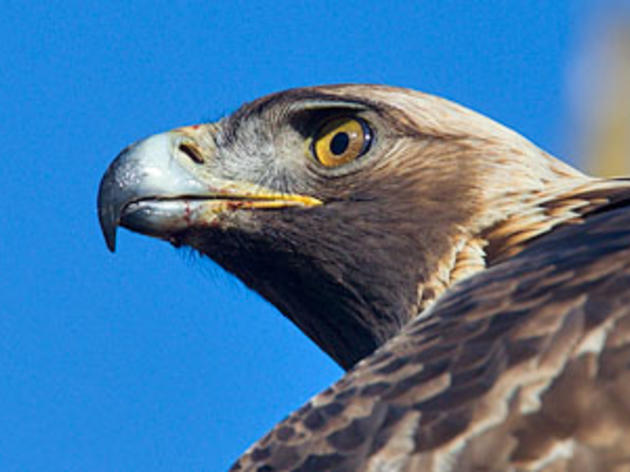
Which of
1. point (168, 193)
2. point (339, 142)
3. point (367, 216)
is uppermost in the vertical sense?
point (168, 193)

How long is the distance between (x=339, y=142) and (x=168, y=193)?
24.2 inches

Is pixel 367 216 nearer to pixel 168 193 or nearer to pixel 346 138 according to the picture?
pixel 346 138

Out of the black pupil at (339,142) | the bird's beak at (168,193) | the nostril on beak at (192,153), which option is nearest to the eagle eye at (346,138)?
the black pupil at (339,142)

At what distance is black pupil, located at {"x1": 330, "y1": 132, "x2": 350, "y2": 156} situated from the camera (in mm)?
4570

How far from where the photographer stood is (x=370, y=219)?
14.7 feet

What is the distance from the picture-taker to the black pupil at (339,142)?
4.57 m

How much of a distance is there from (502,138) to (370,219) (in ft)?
1.76

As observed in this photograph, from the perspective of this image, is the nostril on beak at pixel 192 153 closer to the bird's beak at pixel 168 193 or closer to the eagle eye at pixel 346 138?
A: the bird's beak at pixel 168 193

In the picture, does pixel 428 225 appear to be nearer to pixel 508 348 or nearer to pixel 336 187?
pixel 336 187

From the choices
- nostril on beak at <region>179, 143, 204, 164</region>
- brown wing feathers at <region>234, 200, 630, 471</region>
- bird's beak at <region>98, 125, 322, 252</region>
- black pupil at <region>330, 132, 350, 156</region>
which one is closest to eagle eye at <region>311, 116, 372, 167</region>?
black pupil at <region>330, 132, 350, 156</region>

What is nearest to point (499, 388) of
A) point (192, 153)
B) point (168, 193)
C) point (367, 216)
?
point (367, 216)

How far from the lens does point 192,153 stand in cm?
468

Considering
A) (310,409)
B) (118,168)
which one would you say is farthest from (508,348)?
(118,168)

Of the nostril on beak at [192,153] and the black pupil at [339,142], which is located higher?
the nostril on beak at [192,153]
